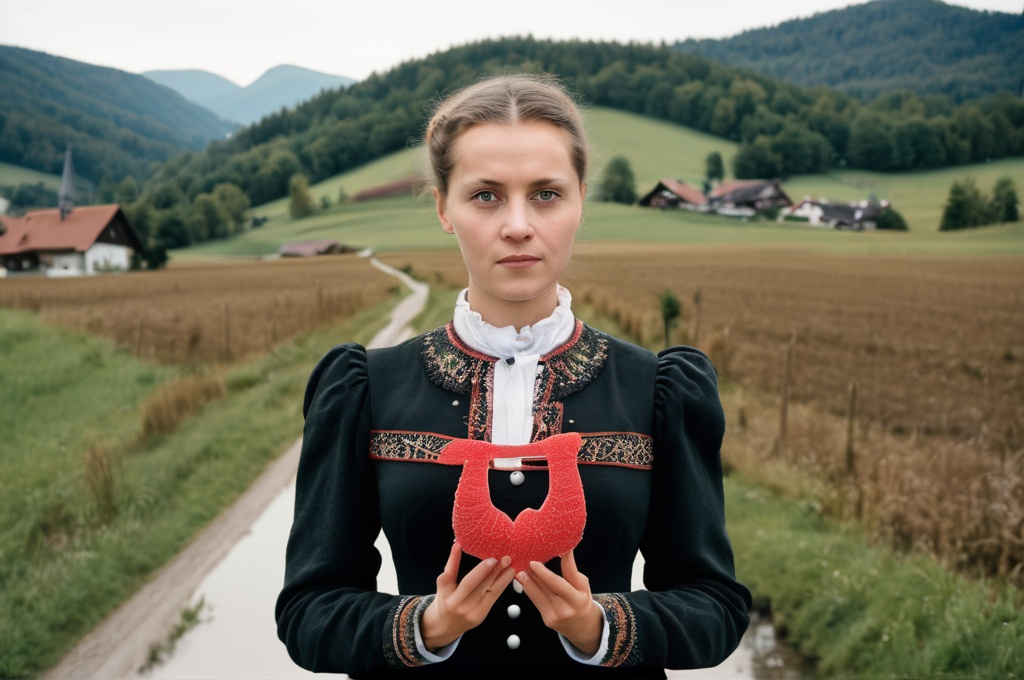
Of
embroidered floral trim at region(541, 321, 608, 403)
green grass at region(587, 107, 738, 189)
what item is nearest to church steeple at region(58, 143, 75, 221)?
green grass at region(587, 107, 738, 189)

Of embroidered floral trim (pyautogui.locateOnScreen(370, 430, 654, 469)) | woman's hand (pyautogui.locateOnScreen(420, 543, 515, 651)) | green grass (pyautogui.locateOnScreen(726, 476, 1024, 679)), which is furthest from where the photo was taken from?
green grass (pyautogui.locateOnScreen(726, 476, 1024, 679))

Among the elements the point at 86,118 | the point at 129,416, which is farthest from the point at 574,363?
the point at 86,118

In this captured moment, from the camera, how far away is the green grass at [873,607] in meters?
3.27

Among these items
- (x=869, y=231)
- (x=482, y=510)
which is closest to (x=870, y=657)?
(x=482, y=510)

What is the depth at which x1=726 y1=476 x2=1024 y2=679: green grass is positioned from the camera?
327 cm

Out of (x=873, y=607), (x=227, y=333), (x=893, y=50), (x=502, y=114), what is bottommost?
(x=227, y=333)

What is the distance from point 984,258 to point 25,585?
8.13 meters

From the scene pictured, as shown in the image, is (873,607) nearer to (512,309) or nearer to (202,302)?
(512,309)

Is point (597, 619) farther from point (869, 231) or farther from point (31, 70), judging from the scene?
point (31, 70)

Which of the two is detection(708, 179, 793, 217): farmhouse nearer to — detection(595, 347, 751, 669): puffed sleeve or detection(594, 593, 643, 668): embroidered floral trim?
detection(595, 347, 751, 669): puffed sleeve

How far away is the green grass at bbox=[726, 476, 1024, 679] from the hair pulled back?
10.2 ft

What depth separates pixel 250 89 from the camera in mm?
10938

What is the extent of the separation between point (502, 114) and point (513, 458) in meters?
0.61

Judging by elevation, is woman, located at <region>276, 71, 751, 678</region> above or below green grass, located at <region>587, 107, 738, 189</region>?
below
